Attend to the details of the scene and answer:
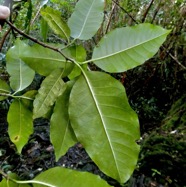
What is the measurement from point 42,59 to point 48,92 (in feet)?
A: 0.13

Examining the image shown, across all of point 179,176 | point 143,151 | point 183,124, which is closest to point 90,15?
point 179,176

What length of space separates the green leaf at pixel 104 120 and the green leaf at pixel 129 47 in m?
0.02

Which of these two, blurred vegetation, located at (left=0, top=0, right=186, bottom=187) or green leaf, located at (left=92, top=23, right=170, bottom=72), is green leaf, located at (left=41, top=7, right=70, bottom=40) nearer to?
green leaf, located at (left=92, top=23, right=170, bottom=72)

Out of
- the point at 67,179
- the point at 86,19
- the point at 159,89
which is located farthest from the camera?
the point at 159,89

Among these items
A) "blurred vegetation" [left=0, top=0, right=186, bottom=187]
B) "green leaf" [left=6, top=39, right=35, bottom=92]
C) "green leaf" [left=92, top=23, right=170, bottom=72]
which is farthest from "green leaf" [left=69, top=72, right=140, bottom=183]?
"blurred vegetation" [left=0, top=0, right=186, bottom=187]

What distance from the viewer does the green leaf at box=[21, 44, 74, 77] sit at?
35 cm

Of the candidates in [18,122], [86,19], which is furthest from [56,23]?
[18,122]

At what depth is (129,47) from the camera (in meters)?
0.34

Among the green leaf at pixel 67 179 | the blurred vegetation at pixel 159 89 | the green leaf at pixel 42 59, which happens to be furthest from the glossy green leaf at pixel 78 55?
the blurred vegetation at pixel 159 89

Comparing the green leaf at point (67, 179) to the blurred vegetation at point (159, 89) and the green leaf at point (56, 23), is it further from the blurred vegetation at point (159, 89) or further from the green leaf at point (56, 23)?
the blurred vegetation at point (159, 89)

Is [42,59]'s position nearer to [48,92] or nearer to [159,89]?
[48,92]

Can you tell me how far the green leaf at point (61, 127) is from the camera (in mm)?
348

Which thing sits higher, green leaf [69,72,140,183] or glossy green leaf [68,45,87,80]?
glossy green leaf [68,45,87,80]

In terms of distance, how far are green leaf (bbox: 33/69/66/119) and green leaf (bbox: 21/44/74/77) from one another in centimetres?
1
